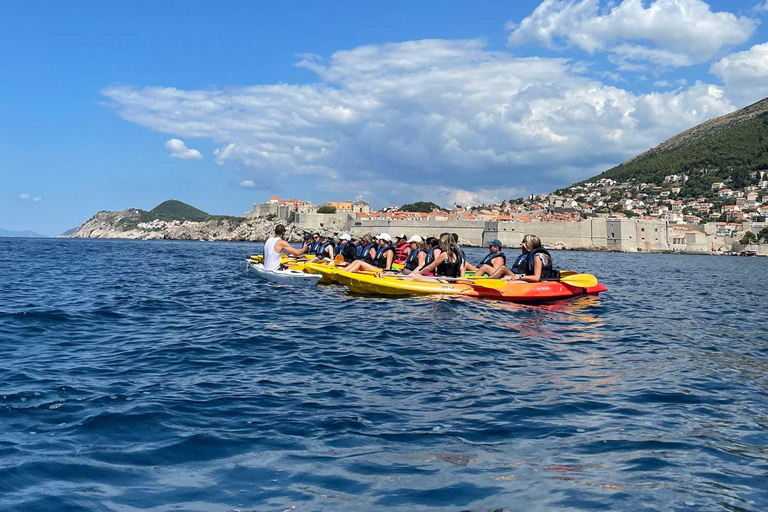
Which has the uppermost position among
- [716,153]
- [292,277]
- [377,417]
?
[716,153]

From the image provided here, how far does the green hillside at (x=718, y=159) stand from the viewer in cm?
13850

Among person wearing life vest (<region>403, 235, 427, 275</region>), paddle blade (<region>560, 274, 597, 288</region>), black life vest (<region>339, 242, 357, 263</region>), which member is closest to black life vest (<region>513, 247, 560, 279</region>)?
paddle blade (<region>560, 274, 597, 288</region>)

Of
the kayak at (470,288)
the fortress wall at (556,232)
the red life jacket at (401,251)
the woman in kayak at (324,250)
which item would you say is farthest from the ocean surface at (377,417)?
the fortress wall at (556,232)

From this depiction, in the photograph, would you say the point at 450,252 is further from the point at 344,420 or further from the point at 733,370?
the point at 344,420

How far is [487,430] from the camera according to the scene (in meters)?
4.08

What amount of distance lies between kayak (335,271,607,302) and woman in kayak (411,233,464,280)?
0.78 m

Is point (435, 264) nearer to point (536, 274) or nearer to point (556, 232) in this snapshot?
point (536, 274)

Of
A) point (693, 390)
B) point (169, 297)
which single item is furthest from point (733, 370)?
point (169, 297)

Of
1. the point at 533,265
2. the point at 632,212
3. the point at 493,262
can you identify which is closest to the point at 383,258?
the point at 493,262

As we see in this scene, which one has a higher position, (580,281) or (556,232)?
(556,232)

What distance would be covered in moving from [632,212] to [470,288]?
12747 cm

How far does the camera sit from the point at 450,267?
13.1m

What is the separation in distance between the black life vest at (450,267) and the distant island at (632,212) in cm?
8522

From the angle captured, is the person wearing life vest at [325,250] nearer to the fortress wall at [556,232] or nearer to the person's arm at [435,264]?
the person's arm at [435,264]
